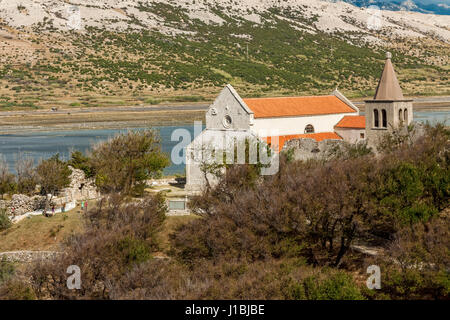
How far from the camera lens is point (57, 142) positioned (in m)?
74.4

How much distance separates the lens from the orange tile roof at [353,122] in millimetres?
46109

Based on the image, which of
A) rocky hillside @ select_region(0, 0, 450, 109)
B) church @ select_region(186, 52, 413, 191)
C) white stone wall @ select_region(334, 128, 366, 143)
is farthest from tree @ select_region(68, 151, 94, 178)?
rocky hillside @ select_region(0, 0, 450, 109)

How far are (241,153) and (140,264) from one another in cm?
1626

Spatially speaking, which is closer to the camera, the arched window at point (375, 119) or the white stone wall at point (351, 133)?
the arched window at point (375, 119)

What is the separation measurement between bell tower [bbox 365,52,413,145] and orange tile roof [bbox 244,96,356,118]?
14.9 ft

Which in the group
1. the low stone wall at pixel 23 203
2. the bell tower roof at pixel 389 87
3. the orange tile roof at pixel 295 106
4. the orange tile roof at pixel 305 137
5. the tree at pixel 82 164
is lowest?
the low stone wall at pixel 23 203

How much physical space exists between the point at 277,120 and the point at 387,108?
24.5 ft

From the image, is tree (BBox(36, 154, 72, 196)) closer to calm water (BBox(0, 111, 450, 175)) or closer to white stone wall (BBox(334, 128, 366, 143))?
calm water (BBox(0, 111, 450, 175))

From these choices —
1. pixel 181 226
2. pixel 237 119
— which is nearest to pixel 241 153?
pixel 237 119

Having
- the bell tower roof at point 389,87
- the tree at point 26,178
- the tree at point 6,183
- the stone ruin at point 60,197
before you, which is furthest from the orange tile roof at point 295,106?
the tree at point 6,183

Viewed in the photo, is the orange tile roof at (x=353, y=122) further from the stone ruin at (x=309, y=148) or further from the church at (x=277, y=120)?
the stone ruin at (x=309, y=148)

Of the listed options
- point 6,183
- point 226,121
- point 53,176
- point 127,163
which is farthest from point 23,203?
point 226,121

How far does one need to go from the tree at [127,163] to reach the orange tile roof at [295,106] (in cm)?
739

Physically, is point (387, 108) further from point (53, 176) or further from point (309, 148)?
point (53, 176)
